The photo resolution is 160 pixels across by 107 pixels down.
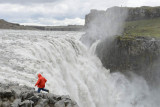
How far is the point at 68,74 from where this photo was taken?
25.4m

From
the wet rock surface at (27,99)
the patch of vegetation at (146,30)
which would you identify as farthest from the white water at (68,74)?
the patch of vegetation at (146,30)

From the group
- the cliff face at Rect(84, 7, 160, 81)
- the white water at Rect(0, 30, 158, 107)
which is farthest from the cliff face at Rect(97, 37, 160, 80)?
the white water at Rect(0, 30, 158, 107)

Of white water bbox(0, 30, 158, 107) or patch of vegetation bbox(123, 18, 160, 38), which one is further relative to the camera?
patch of vegetation bbox(123, 18, 160, 38)

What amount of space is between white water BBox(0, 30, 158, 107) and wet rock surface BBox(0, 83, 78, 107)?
10.8 ft

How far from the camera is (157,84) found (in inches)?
1444

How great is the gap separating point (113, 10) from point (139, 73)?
10158 centimetres

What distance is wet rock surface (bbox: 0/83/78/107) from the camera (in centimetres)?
1057

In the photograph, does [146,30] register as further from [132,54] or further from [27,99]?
[27,99]

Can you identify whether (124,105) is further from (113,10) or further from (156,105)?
(113,10)

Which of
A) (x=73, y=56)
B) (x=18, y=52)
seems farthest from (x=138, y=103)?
(x=18, y=52)

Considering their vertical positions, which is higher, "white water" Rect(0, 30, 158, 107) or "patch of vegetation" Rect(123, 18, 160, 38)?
"patch of vegetation" Rect(123, 18, 160, 38)

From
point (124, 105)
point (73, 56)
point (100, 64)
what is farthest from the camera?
point (100, 64)

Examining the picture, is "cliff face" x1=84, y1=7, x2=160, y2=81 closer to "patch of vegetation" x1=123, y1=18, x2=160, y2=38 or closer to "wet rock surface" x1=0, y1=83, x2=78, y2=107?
"patch of vegetation" x1=123, y1=18, x2=160, y2=38

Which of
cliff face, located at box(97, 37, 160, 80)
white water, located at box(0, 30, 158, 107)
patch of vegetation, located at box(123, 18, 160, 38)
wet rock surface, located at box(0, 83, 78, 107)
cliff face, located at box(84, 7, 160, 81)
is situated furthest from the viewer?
patch of vegetation, located at box(123, 18, 160, 38)
